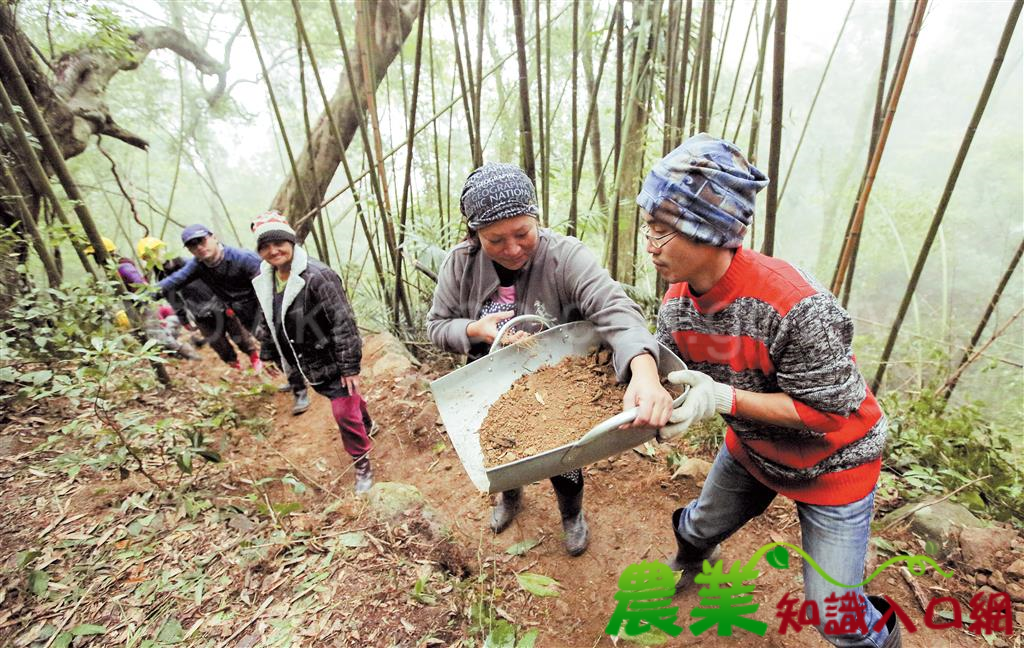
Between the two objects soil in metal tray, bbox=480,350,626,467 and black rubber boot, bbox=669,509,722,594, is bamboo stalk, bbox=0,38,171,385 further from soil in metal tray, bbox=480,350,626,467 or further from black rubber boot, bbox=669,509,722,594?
black rubber boot, bbox=669,509,722,594

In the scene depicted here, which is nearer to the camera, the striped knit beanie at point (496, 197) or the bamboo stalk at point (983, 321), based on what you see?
the striped knit beanie at point (496, 197)

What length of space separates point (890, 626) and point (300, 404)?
3655mm

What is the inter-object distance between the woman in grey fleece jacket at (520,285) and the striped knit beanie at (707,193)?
351 mm

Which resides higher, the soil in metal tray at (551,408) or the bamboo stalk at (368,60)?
the bamboo stalk at (368,60)

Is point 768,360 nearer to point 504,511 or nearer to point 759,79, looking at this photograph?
point 504,511

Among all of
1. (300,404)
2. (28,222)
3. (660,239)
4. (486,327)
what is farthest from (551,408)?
(28,222)

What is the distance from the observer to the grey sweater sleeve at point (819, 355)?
985 millimetres

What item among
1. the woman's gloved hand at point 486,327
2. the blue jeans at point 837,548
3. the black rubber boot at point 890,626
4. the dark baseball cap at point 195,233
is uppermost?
the woman's gloved hand at point 486,327

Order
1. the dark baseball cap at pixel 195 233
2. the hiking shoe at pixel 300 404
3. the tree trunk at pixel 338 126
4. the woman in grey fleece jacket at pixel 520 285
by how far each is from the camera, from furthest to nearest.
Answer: the tree trunk at pixel 338 126
the hiking shoe at pixel 300 404
the dark baseball cap at pixel 195 233
the woman in grey fleece jacket at pixel 520 285

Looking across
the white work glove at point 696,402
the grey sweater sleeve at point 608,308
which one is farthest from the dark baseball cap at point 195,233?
the white work glove at point 696,402

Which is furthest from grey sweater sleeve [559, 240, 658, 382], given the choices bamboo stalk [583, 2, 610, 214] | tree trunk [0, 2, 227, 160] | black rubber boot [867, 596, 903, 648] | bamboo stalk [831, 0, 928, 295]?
tree trunk [0, 2, 227, 160]

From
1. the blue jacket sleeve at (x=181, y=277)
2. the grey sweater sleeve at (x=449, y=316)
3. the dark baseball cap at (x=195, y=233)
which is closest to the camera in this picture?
the grey sweater sleeve at (x=449, y=316)

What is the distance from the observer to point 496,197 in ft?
4.30

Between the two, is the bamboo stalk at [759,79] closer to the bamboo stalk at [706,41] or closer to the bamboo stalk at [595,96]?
the bamboo stalk at [706,41]
